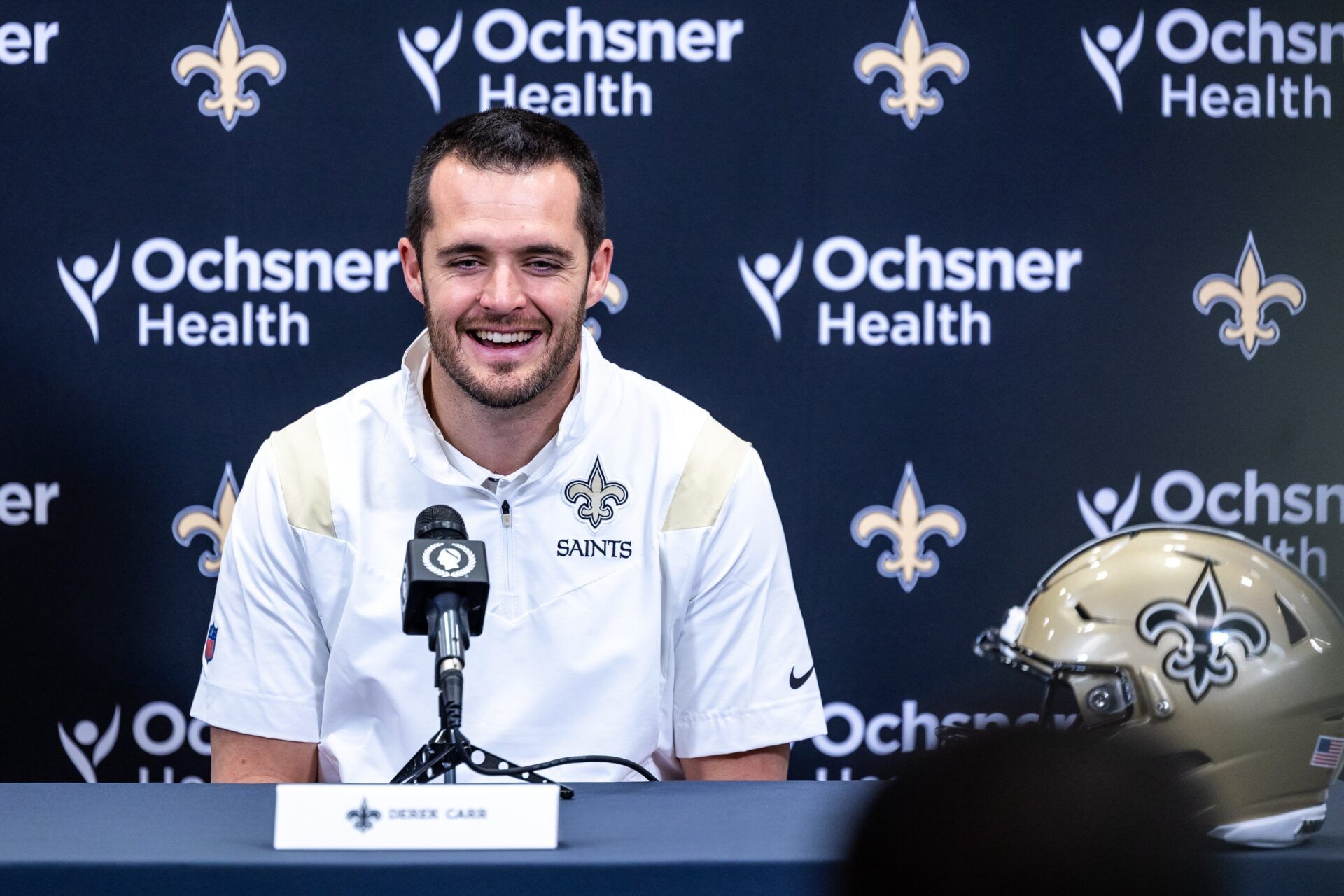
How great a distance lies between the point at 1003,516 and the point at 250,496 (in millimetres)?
1408

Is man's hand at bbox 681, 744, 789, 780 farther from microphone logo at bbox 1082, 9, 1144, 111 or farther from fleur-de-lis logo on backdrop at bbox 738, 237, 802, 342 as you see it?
microphone logo at bbox 1082, 9, 1144, 111

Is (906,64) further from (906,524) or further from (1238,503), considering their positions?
(1238,503)

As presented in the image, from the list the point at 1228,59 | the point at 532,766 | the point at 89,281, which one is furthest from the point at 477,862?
the point at 1228,59

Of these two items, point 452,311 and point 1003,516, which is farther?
point 1003,516

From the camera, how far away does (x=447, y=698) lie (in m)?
1.27

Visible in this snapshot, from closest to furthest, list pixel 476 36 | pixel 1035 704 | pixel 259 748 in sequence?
pixel 1035 704 < pixel 259 748 < pixel 476 36

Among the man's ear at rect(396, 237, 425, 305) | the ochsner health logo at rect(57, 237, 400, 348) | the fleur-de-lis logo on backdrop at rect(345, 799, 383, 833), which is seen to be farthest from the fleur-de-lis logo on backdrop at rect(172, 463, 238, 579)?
the fleur-de-lis logo on backdrop at rect(345, 799, 383, 833)

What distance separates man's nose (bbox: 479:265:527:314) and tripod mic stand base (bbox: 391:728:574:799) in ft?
2.49

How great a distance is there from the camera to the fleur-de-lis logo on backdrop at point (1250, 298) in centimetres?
278

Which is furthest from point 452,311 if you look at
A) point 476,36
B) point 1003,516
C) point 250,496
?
point 1003,516

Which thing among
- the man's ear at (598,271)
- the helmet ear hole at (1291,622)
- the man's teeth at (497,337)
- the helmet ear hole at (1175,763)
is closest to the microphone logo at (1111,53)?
the man's ear at (598,271)

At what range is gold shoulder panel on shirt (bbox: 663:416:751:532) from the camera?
2146 millimetres

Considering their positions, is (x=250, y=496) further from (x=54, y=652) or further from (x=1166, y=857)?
(x=1166, y=857)

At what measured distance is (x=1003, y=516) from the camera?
2.79m
